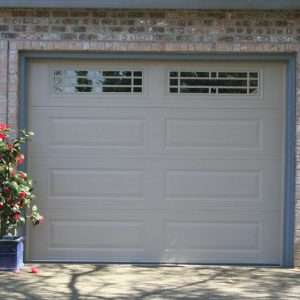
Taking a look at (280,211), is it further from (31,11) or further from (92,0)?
(31,11)

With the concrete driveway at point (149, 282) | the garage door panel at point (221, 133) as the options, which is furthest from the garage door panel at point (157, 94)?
the concrete driveway at point (149, 282)

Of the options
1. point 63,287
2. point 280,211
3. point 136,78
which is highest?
point 136,78

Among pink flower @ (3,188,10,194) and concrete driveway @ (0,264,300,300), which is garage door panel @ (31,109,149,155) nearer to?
pink flower @ (3,188,10,194)

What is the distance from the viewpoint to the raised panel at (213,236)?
764 centimetres

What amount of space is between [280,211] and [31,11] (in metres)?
3.81

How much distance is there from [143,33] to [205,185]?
1.96m

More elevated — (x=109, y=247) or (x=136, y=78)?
(x=136, y=78)

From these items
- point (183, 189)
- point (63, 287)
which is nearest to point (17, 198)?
point (63, 287)

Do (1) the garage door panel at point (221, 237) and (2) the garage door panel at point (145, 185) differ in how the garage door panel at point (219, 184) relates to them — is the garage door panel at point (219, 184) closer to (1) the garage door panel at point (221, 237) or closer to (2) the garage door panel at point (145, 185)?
(2) the garage door panel at point (145, 185)

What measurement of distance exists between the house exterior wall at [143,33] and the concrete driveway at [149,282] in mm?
843

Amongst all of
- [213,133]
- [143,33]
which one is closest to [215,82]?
[213,133]

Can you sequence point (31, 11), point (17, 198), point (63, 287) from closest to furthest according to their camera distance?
point (63, 287)
point (17, 198)
point (31, 11)

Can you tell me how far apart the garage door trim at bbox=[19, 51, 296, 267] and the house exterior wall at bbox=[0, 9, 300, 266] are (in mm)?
70

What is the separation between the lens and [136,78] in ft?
25.1
